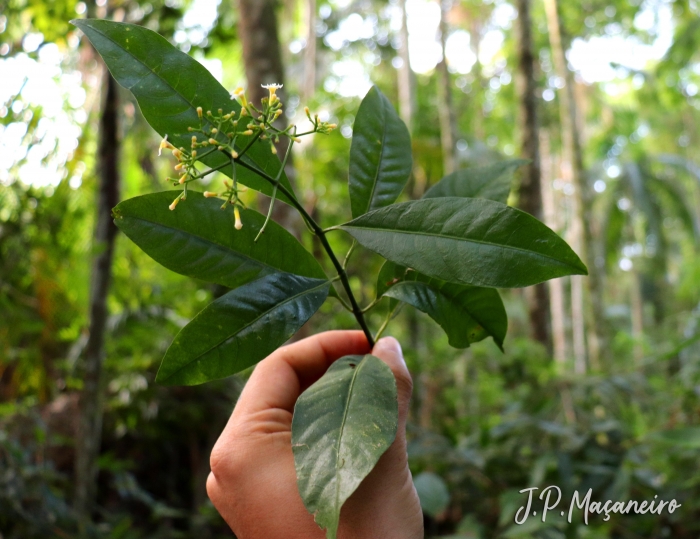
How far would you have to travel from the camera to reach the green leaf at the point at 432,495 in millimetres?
1584

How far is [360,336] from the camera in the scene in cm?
92

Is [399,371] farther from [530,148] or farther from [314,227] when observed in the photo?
[530,148]

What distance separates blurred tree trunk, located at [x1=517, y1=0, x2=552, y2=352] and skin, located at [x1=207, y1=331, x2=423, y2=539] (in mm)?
3681

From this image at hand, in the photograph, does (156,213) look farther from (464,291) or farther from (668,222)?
(668,222)

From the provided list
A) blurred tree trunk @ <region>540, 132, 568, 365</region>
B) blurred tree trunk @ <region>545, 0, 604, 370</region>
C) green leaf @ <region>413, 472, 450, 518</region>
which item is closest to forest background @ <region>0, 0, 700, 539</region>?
green leaf @ <region>413, 472, 450, 518</region>

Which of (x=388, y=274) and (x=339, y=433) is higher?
(x=388, y=274)

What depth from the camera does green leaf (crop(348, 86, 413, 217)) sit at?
0.77 metres

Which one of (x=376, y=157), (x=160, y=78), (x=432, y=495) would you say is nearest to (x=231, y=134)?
(x=160, y=78)

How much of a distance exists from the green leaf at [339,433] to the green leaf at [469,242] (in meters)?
0.14

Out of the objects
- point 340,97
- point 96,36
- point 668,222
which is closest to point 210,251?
point 96,36

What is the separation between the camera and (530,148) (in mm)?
4523

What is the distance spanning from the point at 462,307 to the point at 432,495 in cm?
105

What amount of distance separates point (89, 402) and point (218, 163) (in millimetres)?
1529

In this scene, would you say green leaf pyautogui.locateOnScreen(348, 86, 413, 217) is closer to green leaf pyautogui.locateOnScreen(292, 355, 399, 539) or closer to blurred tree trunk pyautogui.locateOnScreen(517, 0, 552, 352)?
green leaf pyautogui.locateOnScreen(292, 355, 399, 539)
